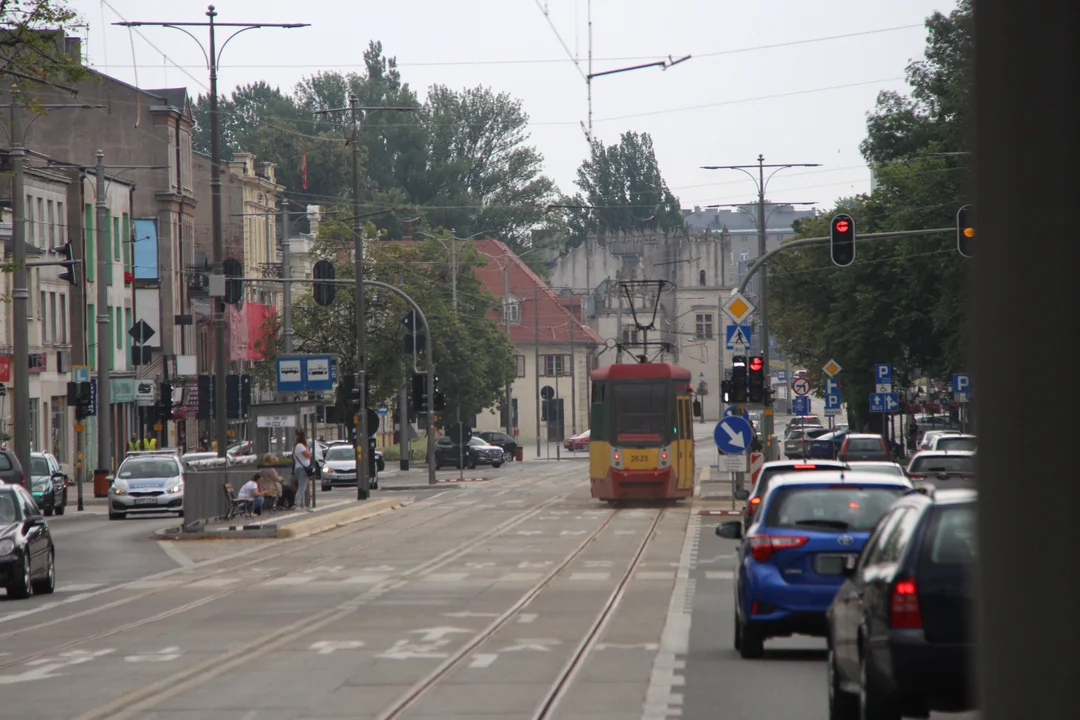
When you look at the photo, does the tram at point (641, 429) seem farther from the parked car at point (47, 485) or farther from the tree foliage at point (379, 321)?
the tree foliage at point (379, 321)

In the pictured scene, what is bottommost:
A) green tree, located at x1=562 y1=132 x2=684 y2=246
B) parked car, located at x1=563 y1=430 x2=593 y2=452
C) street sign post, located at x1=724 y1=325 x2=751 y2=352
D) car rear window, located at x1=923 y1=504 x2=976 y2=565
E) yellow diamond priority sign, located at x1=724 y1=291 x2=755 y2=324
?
parked car, located at x1=563 y1=430 x2=593 y2=452

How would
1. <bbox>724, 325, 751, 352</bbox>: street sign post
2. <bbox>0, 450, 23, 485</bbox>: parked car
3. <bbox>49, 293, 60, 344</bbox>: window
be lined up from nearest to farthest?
<bbox>724, 325, 751, 352</bbox>: street sign post < <bbox>0, 450, 23, 485</bbox>: parked car < <bbox>49, 293, 60, 344</bbox>: window

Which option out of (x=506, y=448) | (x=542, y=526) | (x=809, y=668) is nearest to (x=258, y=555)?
(x=542, y=526)

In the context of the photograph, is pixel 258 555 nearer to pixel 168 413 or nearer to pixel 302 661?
pixel 302 661

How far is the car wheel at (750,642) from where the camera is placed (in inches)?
533

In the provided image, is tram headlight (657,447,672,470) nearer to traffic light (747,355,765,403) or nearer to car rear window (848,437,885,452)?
traffic light (747,355,765,403)

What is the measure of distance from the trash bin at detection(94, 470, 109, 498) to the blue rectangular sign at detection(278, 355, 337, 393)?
12000 millimetres

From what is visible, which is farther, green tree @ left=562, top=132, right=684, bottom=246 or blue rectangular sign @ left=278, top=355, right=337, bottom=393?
green tree @ left=562, top=132, right=684, bottom=246

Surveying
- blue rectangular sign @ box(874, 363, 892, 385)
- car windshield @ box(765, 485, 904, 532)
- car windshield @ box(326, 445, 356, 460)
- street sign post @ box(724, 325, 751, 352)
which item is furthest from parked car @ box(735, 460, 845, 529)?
car windshield @ box(326, 445, 356, 460)

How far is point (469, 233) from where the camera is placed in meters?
117

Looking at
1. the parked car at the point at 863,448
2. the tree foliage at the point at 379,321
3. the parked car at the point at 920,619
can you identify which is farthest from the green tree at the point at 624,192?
the parked car at the point at 920,619

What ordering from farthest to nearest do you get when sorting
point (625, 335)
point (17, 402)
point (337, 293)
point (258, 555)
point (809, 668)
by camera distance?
point (625, 335) → point (337, 293) → point (17, 402) → point (258, 555) → point (809, 668)

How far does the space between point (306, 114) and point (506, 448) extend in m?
34.3

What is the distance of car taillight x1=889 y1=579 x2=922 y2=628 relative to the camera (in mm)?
8539
